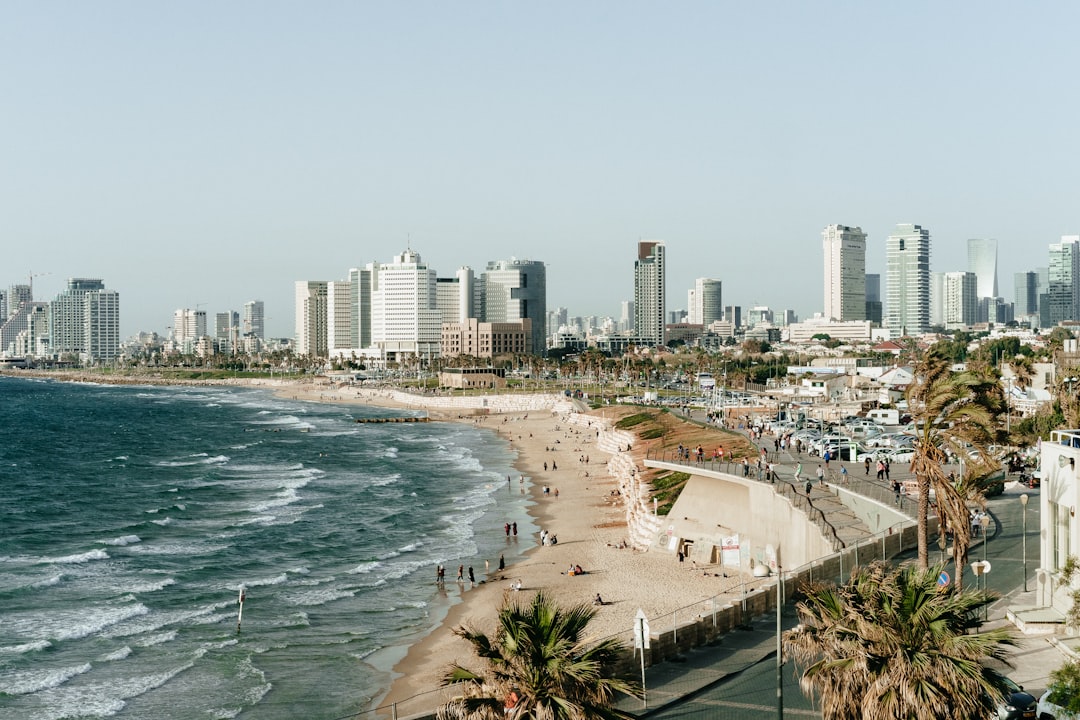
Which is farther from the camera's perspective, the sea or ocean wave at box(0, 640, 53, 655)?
ocean wave at box(0, 640, 53, 655)

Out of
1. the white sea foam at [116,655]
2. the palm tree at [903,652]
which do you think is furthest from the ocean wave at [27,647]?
the palm tree at [903,652]

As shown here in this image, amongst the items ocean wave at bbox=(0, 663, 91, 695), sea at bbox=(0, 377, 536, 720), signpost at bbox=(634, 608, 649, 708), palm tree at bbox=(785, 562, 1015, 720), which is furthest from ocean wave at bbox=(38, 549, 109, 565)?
palm tree at bbox=(785, 562, 1015, 720)

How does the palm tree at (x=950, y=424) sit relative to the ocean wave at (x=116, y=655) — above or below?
above

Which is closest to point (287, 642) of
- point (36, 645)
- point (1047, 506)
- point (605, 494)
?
point (36, 645)

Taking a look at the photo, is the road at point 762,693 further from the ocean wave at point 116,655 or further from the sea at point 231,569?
the ocean wave at point 116,655

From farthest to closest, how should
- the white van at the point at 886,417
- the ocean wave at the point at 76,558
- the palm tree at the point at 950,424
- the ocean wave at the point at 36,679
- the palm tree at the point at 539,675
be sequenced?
the white van at the point at 886,417
the ocean wave at the point at 76,558
the ocean wave at the point at 36,679
the palm tree at the point at 950,424
the palm tree at the point at 539,675

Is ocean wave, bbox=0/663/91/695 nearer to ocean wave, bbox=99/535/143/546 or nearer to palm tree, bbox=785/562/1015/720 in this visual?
ocean wave, bbox=99/535/143/546

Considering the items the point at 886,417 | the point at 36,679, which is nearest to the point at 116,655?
the point at 36,679
